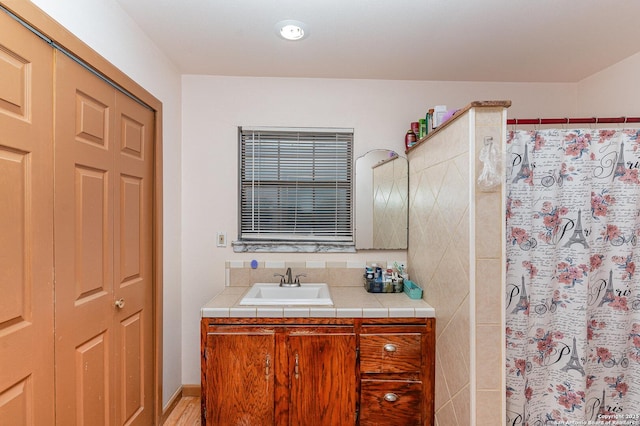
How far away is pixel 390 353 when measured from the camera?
1.83 m

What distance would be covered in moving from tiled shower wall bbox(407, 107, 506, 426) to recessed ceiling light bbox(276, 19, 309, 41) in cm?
95

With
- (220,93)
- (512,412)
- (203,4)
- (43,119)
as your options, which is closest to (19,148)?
(43,119)

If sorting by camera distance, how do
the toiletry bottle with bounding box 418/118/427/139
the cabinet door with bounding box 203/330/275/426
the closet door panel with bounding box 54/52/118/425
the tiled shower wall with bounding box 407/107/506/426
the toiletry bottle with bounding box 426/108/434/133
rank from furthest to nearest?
the toiletry bottle with bounding box 418/118/427/139 < the toiletry bottle with bounding box 426/108/434/133 < the cabinet door with bounding box 203/330/275/426 < the tiled shower wall with bounding box 407/107/506/426 < the closet door panel with bounding box 54/52/118/425

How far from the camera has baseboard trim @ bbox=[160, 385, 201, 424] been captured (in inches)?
82.7

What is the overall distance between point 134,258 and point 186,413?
3.90 ft

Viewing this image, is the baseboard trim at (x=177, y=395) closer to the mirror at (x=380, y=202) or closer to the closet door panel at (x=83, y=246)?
the closet door panel at (x=83, y=246)

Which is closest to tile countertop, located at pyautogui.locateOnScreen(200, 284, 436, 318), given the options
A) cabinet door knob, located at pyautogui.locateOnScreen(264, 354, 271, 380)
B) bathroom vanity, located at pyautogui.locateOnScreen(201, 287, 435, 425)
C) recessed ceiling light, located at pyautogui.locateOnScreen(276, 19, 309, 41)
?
bathroom vanity, located at pyautogui.locateOnScreen(201, 287, 435, 425)

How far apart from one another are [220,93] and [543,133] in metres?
2.06

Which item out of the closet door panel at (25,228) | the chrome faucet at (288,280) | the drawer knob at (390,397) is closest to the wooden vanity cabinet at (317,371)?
the drawer knob at (390,397)

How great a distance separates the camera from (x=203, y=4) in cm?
157

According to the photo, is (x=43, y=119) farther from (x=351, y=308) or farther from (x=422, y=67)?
(x=422, y=67)

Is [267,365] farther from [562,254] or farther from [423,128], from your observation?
[423,128]

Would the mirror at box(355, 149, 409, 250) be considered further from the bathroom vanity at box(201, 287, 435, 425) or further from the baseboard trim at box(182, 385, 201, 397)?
the baseboard trim at box(182, 385, 201, 397)

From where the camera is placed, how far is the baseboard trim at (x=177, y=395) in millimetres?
2100
